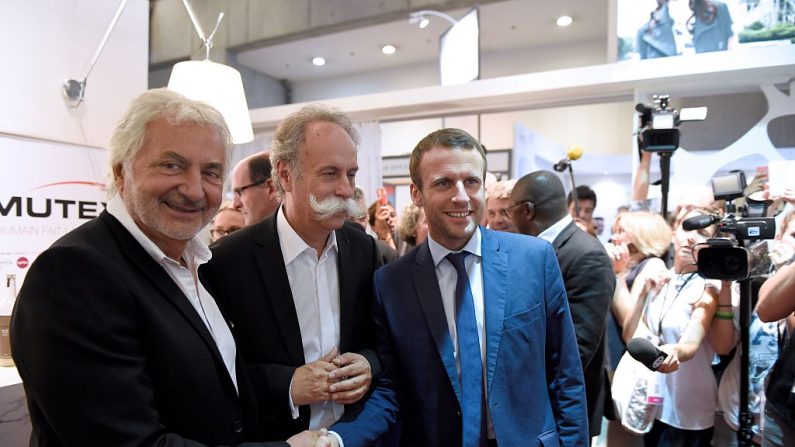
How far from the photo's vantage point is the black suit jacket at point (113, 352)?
0.94 m

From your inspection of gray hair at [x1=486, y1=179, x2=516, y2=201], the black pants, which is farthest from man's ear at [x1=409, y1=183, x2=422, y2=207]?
the black pants

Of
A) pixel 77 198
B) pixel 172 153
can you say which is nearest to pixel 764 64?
pixel 172 153

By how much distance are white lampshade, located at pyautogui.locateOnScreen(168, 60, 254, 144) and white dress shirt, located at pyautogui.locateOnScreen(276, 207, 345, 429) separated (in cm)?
105

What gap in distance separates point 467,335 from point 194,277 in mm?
816

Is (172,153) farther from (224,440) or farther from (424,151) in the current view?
(424,151)

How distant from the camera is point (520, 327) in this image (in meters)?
1.52

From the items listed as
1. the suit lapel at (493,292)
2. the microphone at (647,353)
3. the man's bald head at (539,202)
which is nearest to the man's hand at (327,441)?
the suit lapel at (493,292)

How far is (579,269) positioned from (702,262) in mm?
501

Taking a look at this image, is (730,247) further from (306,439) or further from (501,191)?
(306,439)

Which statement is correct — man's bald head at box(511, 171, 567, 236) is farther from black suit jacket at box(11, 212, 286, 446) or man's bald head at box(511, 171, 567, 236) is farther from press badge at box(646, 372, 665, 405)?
black suit jacket at box(11, 212, 286, 446)

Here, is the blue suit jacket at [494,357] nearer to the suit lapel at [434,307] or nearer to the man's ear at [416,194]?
the suit lapel at [434,307]

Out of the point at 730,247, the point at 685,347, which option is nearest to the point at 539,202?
the point at 730,247

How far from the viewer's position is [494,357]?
4.88 feet

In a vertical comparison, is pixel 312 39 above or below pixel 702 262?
above
